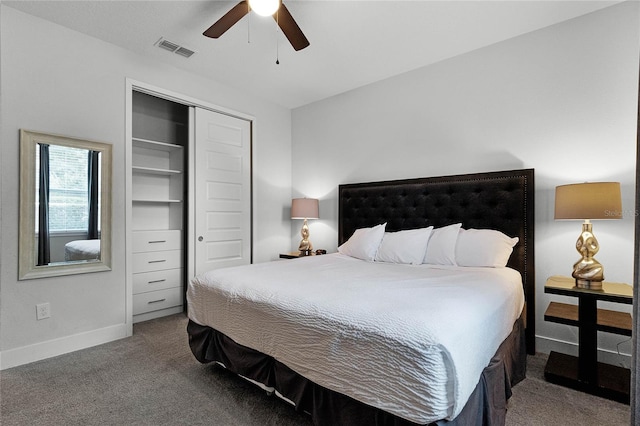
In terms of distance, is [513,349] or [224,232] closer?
[513,349]

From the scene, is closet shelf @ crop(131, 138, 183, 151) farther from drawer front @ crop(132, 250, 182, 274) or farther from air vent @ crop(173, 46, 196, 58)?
drawer front @ crop(132, 250, 182, 274)

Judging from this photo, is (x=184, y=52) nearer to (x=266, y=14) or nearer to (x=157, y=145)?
(x=157, y=145)

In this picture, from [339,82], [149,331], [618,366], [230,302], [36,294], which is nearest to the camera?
[230,302]

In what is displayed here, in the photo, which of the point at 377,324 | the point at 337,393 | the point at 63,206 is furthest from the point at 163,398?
the point at 63,206

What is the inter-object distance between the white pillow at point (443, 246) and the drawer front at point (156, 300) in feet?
9.32

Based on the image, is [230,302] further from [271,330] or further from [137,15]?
[137,15]

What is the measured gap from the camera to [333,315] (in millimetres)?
1349

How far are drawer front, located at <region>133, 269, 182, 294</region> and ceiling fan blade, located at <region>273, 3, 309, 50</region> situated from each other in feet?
9.19

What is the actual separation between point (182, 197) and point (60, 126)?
1.42m

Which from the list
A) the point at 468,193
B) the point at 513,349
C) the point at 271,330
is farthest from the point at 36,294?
the point at 468,193

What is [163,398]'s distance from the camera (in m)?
1.85

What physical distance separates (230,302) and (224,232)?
6.77ft

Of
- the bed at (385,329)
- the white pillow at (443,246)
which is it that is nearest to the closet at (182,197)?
the bed at (385,329)

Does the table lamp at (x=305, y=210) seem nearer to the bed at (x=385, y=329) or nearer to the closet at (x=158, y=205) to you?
the bed at (x=385, y=329)
